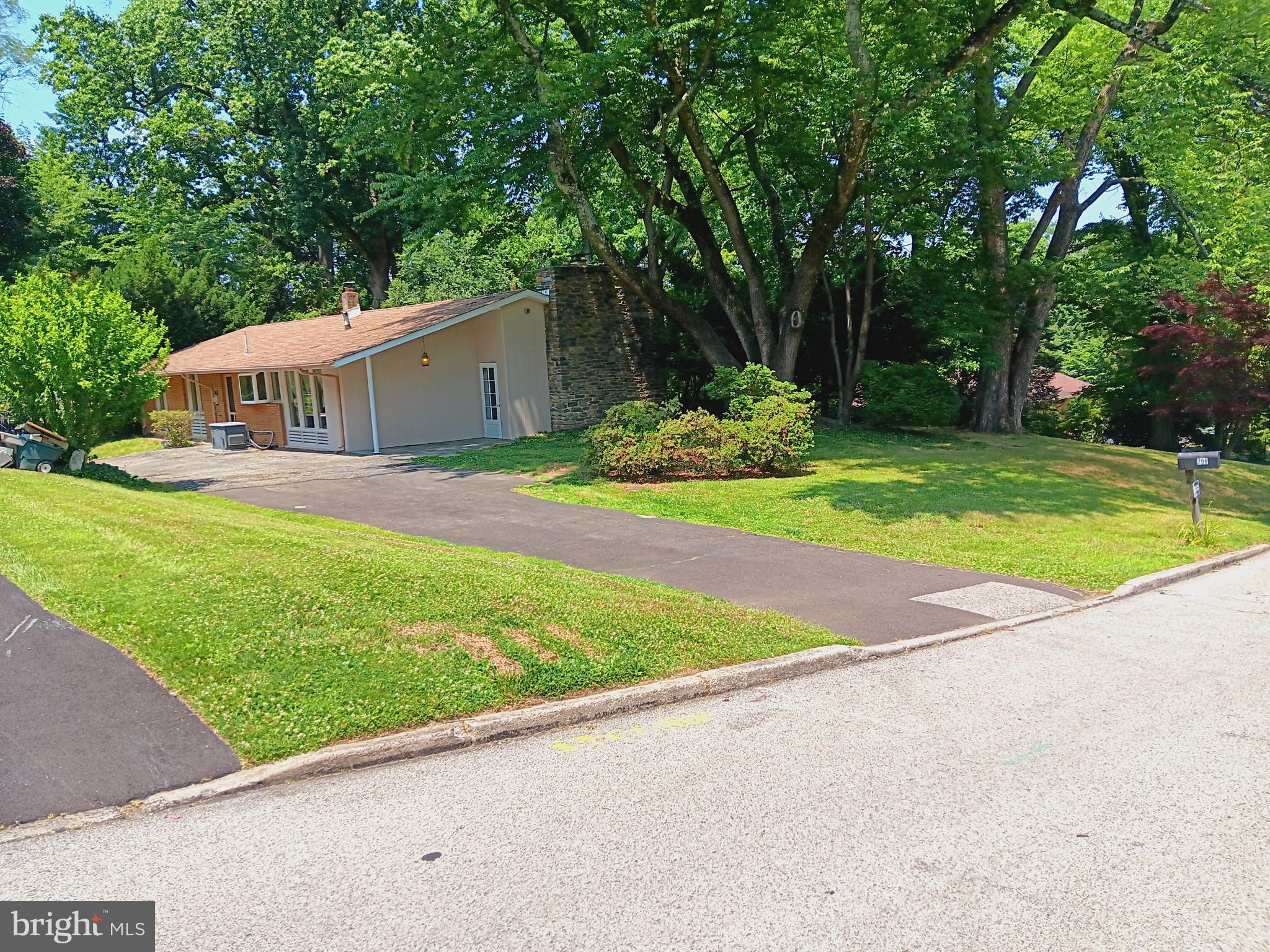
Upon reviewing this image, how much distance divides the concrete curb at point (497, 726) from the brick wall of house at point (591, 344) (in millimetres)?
19698

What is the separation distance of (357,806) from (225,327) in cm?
3668

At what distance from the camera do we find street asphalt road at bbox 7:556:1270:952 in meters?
3.79

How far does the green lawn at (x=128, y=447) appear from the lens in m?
29.0

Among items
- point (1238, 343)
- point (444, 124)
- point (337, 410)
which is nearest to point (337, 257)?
point (337, 410)

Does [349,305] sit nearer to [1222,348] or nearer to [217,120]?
[217,120]

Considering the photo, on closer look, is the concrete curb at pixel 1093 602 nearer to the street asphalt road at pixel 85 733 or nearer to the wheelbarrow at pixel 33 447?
the street asphalt road at pixel 85 733

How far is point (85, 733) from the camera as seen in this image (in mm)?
5477

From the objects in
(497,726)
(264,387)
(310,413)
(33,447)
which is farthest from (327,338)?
(497,726)

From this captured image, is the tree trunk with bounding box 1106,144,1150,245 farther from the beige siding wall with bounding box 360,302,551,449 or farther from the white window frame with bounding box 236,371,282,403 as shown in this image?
the white window frame with bounding box 236,371,282,403

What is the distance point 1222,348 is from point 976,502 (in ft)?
29.7

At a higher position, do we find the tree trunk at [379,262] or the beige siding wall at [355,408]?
the tree trunk at [379,262]

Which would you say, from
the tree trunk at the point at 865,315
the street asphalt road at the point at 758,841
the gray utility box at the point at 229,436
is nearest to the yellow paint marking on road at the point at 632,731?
the street asphalt road at the point at 758,841

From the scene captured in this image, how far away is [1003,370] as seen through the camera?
25094mm

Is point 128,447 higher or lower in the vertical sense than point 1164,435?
higher
